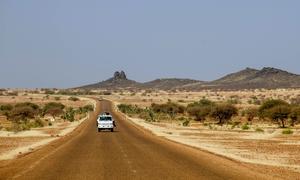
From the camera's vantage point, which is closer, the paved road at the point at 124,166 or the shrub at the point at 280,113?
the paved road at the point at 124,166

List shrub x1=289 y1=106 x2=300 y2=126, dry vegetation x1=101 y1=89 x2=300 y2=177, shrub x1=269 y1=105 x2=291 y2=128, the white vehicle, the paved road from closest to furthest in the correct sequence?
the paved road
dry vegetation x1=101 y1=89 x2=300 y2=177
the white vehicle
shrub x1=289 y1=106 x2=300 y2=126
shrub x1=269 y1=105 x2=291 y2=128

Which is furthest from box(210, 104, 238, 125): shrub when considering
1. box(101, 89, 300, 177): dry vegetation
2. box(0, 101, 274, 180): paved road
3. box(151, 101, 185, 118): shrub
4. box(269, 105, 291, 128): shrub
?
box(0, 101, 274, 180): paved road

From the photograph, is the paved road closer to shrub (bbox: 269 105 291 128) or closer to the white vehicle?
the white vehicle

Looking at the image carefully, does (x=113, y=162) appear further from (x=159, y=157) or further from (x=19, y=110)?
(x=19, y=110)

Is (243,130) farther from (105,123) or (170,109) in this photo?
(170,109)

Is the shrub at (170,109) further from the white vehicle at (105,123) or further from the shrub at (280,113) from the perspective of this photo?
the white vehicle at (105,123)

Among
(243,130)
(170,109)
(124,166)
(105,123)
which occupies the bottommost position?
(124,166)

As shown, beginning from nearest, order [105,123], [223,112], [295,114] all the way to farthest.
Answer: [105,123] < [295,114] < [223,112]

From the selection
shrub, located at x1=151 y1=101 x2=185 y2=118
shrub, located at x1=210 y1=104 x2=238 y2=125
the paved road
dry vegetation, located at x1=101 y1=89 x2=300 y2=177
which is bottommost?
the paved road

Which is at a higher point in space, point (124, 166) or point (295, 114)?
point (295, 114)

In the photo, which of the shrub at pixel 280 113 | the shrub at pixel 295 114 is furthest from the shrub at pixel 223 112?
the shrub at pixel 295 114

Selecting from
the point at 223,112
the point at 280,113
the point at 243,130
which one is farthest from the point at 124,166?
the point at 223,112

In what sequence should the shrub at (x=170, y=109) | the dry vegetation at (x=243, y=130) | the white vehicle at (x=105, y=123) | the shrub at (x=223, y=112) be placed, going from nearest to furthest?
the dry vegetation at (x=243, y=130) < the white vehicle at (x=105, y=123) < the shrub at (x=223, y=112) < the shrub at (x=170, y=109)

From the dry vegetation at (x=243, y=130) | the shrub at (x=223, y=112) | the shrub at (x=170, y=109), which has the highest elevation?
the shrub at (x=170, y=109)
